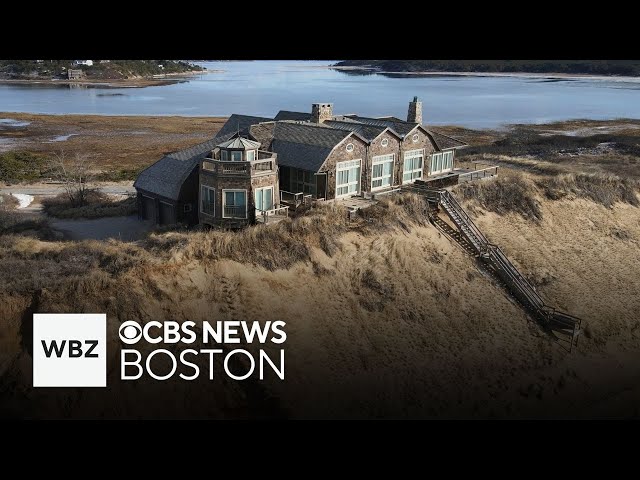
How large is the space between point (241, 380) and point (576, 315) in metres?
16.3

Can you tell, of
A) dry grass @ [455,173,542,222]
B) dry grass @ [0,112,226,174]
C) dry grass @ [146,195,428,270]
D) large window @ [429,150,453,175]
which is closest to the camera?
dry grass @ [146,195,428,270]

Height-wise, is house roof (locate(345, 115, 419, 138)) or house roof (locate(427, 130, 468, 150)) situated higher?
house roof (locate(345, 115, 419, 138))

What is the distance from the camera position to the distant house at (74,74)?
144 m

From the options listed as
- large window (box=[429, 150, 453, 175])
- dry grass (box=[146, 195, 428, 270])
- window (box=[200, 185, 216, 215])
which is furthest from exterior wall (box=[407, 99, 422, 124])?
window (box=[200, 185, 216, 215])

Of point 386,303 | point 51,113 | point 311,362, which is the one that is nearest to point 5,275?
point 311,362

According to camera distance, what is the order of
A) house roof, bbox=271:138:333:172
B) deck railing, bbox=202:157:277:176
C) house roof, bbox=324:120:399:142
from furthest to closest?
house roof, bbox=324:120:399:142 < house roof, bbox=271:138:333:172 < deck railing, bbox=202:157:277:176

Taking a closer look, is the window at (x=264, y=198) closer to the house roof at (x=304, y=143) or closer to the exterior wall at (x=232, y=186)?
the exterior wall at (x=232, y=186)

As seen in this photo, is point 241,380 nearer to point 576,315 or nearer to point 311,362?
point 311,362

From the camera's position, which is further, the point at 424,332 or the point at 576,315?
the point at 576,315

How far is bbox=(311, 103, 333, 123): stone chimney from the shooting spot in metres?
34.7

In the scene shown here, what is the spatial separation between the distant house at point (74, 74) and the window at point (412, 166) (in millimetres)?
132433

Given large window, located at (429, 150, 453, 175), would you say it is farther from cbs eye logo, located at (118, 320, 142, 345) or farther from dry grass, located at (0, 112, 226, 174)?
dry grass, located at (0, 112, 226, 174)

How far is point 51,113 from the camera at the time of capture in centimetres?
9456

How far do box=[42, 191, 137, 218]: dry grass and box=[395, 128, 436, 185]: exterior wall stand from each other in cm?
1539
